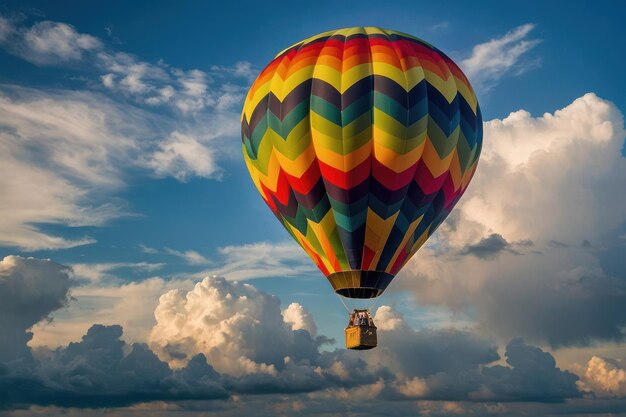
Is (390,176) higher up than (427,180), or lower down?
lower down

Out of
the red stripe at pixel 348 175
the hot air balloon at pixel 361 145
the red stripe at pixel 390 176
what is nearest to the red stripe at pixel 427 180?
the hot air balloon at pixel 361 145

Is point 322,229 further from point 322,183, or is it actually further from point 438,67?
point 438,67

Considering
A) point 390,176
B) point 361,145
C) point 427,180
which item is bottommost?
point 390,176

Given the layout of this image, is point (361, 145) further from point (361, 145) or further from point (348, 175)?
point (348, 175)

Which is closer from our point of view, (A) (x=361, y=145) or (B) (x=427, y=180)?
(A) (x=361, y=145)

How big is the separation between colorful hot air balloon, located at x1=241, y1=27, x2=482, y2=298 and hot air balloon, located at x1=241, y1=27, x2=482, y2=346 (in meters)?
0.06

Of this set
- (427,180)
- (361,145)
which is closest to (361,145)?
(361,145)

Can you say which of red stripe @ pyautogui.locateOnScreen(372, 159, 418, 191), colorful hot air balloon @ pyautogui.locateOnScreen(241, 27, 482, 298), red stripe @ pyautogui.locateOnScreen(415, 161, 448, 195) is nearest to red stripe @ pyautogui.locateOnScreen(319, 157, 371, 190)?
colorful hot air balloon @ pyautogui.locateOnScreen(241, 27, 482, 298)

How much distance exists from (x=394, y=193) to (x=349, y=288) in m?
5.87

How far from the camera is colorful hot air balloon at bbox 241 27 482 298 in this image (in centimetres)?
5125

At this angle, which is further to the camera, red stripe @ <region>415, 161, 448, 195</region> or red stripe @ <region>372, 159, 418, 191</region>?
red stripe @ <region>415, 161, 448, 195</region>

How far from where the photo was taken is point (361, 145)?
5116 centimetres

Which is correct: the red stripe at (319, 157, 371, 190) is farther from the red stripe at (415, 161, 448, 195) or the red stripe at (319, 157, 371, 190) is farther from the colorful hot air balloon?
the red stripe at (415, 161, 448, 195)

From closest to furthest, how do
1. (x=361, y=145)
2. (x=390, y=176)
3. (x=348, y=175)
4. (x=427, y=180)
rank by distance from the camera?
(x=361, y=145) < (x=348, y=175) < (x=390, y=176) < (x=427, y=180)
